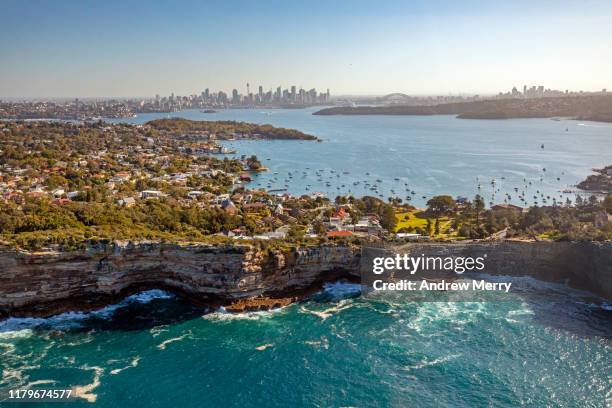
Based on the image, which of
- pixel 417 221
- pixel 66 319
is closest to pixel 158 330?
pixel 66 319

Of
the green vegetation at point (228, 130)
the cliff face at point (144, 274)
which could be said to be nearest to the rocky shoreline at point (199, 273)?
the cliff face at point (144, 274)

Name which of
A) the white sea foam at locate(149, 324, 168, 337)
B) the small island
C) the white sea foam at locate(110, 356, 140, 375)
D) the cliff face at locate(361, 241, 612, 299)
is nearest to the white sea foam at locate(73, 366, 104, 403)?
the white sea foam at locate(110, 356, 140, 375)

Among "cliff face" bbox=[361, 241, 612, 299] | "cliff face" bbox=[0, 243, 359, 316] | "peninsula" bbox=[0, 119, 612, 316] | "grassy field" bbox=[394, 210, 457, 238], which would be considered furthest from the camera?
"grassy field" bbox=[394, 210, 457, 238]

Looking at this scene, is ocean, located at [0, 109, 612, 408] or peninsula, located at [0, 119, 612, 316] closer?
ocean, located at [0, 109, 612, 408]

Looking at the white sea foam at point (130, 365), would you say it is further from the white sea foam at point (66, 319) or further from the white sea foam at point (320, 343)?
the white sea foam at point (320, 343)

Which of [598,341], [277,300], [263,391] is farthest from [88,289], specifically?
[598,341]

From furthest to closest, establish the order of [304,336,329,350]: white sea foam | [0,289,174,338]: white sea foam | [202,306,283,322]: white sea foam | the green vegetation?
the green vegetation
[202,306,283,322]: white sea foam
[0,289,174,338]: white sea foam
[304,336,329,350]: white sea foam

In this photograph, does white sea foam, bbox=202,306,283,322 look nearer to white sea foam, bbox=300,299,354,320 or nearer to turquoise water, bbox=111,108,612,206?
white sea foam, bbox=300,299,354,320

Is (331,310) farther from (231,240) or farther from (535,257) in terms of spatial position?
(535,257)
